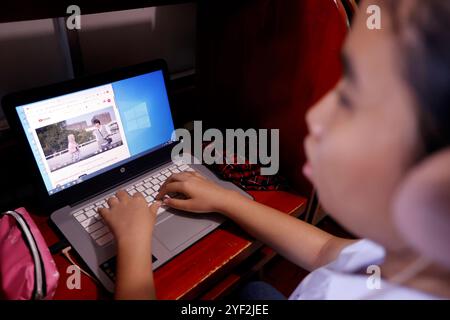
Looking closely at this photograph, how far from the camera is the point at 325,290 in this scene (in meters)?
0.50

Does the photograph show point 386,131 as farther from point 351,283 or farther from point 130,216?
point 130,216

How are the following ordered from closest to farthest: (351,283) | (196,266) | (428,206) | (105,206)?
(428,206) → (351,283) → (196,266) → (105,206)

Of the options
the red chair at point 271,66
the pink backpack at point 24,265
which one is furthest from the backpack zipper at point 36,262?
the red chair at point 271,66

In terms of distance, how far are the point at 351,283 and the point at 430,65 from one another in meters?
0.34

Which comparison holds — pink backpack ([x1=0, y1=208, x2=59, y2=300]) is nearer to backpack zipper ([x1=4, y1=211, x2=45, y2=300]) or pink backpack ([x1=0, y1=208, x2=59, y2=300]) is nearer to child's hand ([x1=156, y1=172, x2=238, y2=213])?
backpack zipper ([x1=4, y1=211, x2=45, y2=300])

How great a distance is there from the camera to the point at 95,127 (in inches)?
30.3

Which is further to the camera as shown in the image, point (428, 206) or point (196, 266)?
point (196, 266)

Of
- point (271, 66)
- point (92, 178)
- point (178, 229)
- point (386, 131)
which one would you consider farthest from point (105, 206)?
point (386, 131)

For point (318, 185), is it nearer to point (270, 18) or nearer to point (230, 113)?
point (270, 18)

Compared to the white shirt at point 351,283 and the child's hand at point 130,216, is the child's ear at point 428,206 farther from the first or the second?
the child's hand at point 130,216

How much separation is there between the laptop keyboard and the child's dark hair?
2.00 feet

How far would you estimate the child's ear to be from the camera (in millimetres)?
242

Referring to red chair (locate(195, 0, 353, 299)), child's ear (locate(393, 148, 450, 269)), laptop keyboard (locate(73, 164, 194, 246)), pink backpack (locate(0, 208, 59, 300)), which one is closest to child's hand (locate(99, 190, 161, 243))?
laptop keyboard (locate(73, 164, 194, 246))
